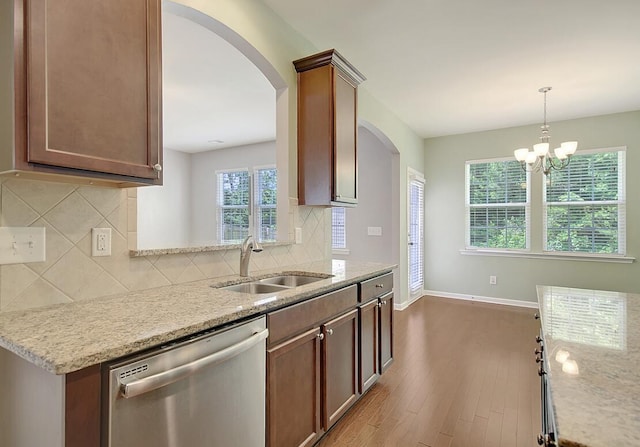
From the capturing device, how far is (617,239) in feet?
15.5

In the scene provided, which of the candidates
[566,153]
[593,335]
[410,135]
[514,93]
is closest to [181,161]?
[410,135]

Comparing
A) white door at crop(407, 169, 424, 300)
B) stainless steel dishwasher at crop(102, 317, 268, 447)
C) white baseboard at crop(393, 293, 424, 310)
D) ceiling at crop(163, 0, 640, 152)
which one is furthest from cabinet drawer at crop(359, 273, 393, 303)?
white door at crop(407, 169, 424, 300)

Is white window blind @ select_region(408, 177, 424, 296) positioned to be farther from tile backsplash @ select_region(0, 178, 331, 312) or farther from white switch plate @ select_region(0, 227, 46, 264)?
white switch plate @ select_region(0, 227, 46, 264)

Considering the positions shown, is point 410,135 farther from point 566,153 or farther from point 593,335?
point 593,335

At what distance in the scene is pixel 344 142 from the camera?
2760 mm

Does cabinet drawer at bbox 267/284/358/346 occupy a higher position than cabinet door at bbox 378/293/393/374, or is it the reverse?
cabinet drawer at bbox 267/284/358/346

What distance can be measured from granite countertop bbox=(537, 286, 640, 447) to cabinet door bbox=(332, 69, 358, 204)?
5.30ft

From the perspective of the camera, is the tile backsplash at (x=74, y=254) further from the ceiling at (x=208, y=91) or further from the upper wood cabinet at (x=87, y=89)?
the ceiling at (x=208, y=91)

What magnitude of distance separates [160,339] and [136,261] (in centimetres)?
72

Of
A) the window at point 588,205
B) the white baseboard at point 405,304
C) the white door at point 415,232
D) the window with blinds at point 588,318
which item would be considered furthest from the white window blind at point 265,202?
the window with blinds at point 588,318

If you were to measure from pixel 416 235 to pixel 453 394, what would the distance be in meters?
3.34

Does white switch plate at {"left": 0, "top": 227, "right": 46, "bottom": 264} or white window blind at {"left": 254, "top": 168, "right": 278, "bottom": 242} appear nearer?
white switch plate at {"left": 0, "top": 227, "right": 46, "bottom": 264}

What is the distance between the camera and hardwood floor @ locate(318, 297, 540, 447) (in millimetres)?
2078

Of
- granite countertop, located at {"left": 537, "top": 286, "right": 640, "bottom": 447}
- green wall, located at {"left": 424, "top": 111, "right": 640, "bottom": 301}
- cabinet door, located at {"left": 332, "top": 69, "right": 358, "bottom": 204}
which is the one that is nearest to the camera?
granite countertop, located at {"left": 537, "top": 286, "right": 640, "bottom": 447}
